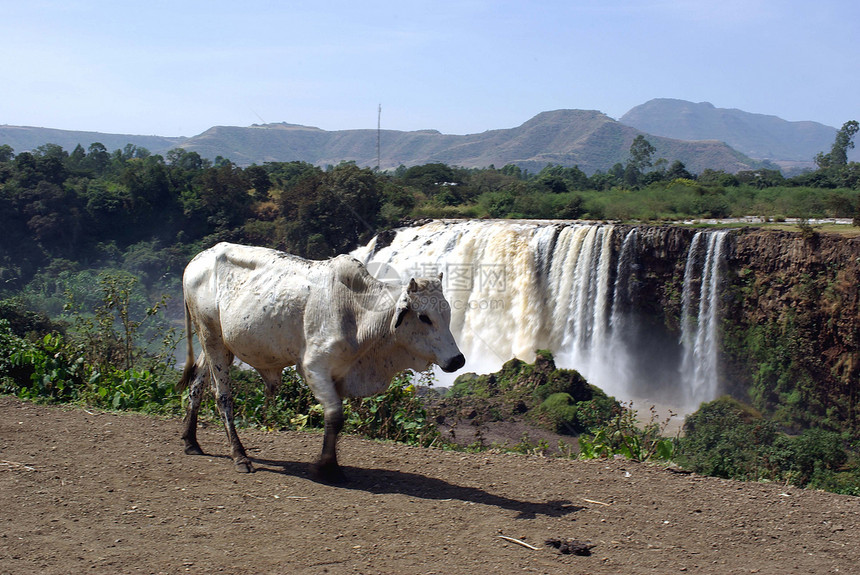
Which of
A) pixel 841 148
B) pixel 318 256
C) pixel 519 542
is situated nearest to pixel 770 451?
pixel 519 542

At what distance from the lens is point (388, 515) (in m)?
4.66

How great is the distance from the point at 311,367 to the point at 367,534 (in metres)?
1.45

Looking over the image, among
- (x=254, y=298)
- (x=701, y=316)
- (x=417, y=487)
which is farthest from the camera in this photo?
(x=701, y=316)

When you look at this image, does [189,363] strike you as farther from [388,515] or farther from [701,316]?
[701,316]

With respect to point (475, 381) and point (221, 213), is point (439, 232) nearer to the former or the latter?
point (475, 381)

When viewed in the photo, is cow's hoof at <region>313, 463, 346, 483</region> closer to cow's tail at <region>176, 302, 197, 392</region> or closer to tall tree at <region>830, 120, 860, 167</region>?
cow's tail at <region>176, 302, 197, 392</region>

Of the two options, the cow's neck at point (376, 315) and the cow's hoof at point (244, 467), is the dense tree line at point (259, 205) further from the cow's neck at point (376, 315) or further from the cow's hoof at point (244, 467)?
the cow's hoof at point (244, 467)

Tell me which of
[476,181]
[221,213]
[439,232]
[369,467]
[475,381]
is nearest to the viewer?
[369,467]

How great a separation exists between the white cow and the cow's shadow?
0.22 meters

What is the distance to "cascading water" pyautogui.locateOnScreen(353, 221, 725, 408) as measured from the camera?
22906mm

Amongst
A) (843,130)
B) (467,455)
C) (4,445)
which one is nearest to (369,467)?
(467,455)

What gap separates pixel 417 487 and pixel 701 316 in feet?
61.9

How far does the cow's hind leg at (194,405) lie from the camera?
6.09 m

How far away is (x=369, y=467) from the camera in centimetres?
583
